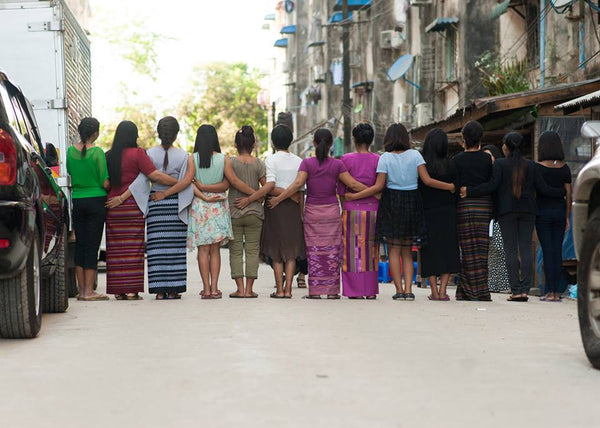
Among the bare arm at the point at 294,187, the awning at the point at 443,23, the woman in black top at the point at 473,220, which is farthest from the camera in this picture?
the awning at the point at 443,23

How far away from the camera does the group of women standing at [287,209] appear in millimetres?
12156

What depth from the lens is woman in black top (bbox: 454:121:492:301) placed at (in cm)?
1248

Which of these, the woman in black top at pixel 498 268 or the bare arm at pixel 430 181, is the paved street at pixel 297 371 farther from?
the woman in black top at pixel 498 268

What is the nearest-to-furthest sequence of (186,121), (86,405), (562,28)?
(86,405), (562,28), (186,121)

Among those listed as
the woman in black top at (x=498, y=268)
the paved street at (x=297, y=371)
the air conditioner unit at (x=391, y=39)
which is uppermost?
the air conditioner unit at (x=391, y=39)

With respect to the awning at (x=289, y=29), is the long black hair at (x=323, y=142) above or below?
below

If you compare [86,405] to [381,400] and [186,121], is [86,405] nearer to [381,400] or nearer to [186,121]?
[381,400]

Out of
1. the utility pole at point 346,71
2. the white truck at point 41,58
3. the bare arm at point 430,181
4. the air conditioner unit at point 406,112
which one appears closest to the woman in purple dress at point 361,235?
the bare arm at point 430,181

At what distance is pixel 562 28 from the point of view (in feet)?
70.0

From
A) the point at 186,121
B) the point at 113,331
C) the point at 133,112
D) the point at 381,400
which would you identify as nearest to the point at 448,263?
the point at 113,331

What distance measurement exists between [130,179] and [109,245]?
71 centimetres

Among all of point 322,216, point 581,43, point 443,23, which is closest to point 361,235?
point 322,216

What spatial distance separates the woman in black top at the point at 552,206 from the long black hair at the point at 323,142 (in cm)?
234

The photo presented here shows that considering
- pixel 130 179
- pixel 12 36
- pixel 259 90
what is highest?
pixel 259 90
